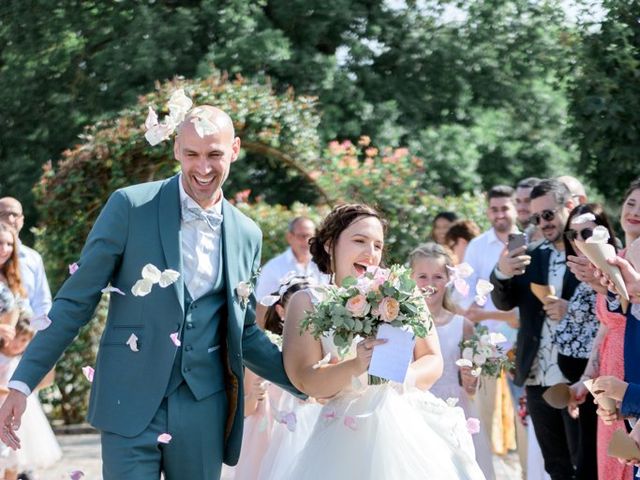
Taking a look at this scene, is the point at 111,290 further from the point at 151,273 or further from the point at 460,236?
the point at 460,236

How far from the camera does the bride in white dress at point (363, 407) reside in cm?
558

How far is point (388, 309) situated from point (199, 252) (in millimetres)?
816

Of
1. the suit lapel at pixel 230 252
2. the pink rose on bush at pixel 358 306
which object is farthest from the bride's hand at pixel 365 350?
the suit lapel at pixel 230 252

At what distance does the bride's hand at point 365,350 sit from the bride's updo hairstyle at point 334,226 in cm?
72

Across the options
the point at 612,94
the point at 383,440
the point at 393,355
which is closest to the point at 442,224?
the point at 612,94

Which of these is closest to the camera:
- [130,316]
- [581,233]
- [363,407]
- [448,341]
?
[130,316]

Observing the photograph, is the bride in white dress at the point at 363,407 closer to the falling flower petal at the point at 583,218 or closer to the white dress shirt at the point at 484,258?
the falling flower petal at the point at 583,218

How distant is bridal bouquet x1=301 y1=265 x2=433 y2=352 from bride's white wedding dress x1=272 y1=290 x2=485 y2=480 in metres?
0.28

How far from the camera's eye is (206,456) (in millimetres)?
5301

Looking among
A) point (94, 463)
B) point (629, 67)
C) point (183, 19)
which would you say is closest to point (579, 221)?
point (629, 67)

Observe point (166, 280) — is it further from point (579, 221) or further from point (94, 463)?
point (94, 463)

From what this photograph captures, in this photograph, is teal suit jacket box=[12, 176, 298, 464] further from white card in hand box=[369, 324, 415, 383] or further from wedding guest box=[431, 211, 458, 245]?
wedding guest box=[431, 211, 458, 245]

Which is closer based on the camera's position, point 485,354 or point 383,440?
point 383,440

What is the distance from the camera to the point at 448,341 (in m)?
7.98
